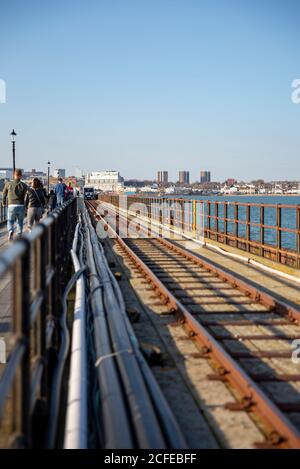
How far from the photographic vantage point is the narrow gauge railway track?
479 centimetres

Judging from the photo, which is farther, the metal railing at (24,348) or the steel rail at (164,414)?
the steel rail at (164,414)

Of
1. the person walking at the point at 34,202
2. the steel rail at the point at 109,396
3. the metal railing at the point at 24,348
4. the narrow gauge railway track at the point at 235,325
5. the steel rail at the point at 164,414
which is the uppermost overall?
the person walking at the point at 34,202

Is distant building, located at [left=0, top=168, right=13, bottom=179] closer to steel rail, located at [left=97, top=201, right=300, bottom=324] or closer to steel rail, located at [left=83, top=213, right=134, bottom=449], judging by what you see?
steel rail, located at [left=97, top=201, right=300, bottom=324]

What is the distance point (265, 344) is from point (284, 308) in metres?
1.64

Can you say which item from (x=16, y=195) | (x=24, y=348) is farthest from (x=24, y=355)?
(x=16, y=195)

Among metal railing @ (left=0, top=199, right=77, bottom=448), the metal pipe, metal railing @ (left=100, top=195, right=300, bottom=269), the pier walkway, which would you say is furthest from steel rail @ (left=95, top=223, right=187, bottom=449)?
metal railing @ (left=100, top=195, right=300, bottom=269)

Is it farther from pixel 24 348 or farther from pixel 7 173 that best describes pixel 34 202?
pixel 7 173

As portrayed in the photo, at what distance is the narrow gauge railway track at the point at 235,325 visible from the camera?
4.79 meters

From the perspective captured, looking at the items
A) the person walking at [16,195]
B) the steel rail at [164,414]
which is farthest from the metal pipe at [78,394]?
the person walking at [16,195]

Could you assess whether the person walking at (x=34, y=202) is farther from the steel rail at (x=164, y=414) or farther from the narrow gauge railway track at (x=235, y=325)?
the steel rail at (x=164, y=414)

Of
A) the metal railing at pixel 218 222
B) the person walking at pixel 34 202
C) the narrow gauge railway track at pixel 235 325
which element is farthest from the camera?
the metal railing at pixel 218 222

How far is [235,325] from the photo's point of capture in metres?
7.92

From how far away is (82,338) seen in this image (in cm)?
579

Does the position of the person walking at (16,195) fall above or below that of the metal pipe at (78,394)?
above
